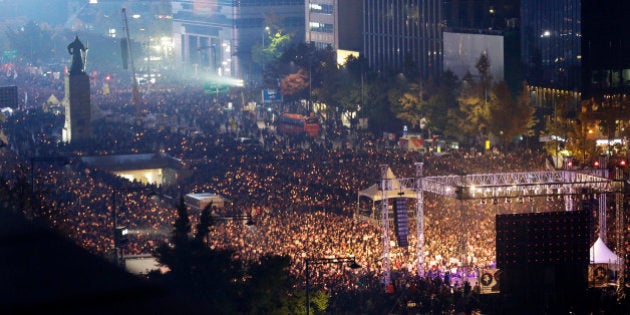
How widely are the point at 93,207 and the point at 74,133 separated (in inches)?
1465

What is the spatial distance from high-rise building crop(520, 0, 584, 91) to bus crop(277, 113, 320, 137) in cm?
1553

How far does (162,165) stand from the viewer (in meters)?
74.0

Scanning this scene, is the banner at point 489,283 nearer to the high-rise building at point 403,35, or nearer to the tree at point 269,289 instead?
the tree at point 269,289

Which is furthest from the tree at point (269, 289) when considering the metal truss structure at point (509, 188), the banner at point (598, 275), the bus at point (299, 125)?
the bus at point (299, 125)

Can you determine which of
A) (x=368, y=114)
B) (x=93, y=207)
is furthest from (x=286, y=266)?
(x=368, y=114)

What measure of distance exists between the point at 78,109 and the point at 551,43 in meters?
31.9

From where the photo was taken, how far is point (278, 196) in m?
52.3

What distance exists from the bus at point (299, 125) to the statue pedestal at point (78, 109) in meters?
14.7

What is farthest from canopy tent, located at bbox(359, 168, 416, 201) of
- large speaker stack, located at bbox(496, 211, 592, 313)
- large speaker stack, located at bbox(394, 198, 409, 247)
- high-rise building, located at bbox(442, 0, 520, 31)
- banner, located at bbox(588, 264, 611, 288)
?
high-rise building, located at bbox(442, 0, 520, 31)

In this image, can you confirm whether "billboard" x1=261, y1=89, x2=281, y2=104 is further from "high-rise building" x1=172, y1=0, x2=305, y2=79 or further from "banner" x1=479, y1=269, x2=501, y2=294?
"banner" x1=479, y1=269, x2=501, y2=294

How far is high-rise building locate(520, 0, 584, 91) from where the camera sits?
82.2m

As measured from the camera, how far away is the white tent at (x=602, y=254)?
1548 inches

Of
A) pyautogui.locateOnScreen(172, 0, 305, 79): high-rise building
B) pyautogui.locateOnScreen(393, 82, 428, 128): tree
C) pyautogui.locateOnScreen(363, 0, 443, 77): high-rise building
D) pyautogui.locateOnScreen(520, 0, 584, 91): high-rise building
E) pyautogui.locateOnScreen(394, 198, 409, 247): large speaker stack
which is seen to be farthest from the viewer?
pyautogui.locateOnScreen(172, 0, 305, 79): high-rise building

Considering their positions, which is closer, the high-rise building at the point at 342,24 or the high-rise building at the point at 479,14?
the high-rise building at the point at 479,14
